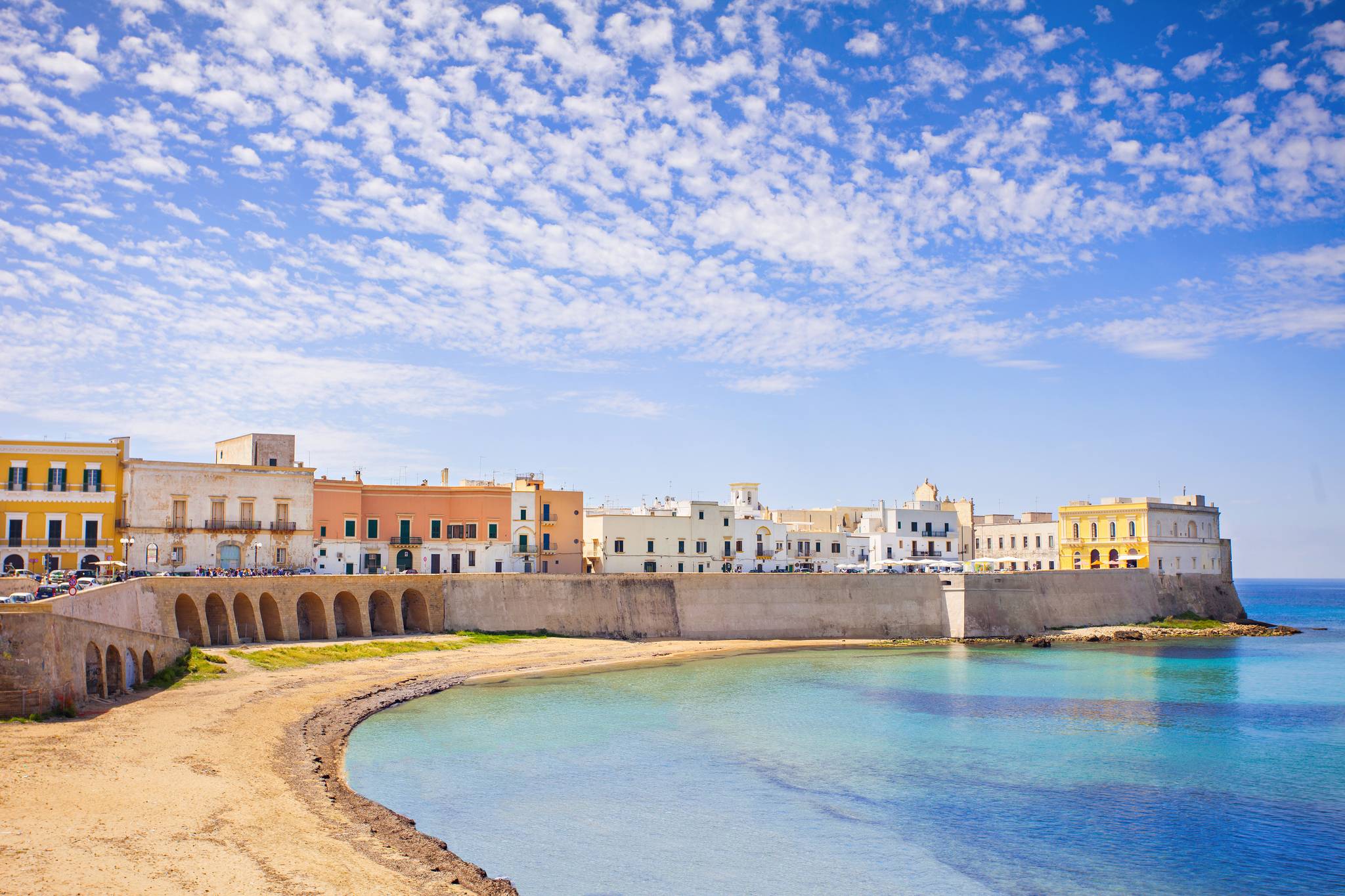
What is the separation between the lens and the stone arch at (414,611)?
47656 millimetres

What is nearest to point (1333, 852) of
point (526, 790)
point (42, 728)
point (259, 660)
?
point (526, 790)

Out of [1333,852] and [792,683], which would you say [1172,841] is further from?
[792,683]

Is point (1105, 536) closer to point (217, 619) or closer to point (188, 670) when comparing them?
point (217, 619)

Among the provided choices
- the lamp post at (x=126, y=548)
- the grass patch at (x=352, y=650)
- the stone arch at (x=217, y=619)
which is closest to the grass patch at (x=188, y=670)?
the grass patch at (x=352, y=650)

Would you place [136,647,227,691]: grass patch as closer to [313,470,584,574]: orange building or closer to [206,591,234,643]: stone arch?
[206,591,234,643]: stone arch

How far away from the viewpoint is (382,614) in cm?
4734

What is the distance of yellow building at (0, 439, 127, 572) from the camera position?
41000 mm

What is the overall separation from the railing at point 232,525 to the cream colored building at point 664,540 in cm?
1918

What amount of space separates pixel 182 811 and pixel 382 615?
2995 cm

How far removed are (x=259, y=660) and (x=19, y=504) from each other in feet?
46.1

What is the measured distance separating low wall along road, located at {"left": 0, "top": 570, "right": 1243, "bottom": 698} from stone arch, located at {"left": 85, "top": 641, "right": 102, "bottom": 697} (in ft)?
0.22

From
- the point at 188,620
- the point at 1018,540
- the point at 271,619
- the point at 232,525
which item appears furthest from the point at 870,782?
the point at 1018,540

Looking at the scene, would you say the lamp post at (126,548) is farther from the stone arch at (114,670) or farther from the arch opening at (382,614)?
the stone arch at (114,670)

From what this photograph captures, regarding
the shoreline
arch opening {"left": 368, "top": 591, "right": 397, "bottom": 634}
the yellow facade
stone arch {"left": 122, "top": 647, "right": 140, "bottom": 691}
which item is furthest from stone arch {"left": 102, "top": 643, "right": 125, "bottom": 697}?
the yellow facade
